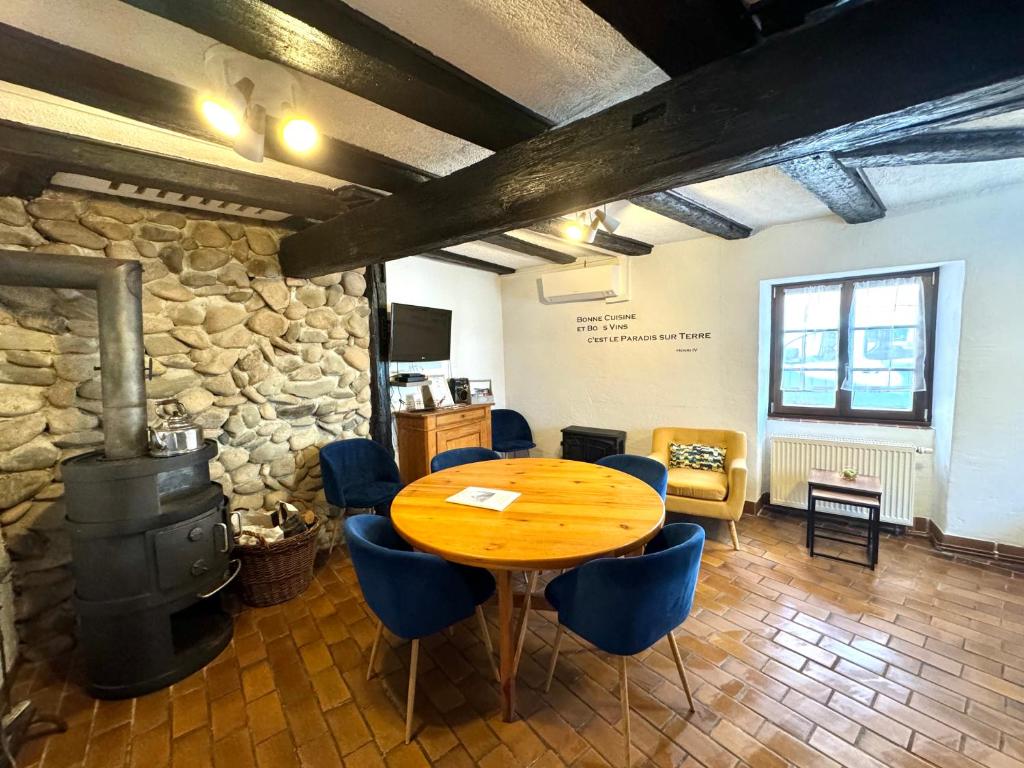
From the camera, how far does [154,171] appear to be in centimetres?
190

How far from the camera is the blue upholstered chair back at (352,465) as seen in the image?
2883mm

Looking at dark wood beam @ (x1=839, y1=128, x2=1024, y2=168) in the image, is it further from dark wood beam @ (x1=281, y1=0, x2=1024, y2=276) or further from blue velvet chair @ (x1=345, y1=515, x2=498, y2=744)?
blue velvet chair @ (x1=345, y1=515, x2=498, y2=744)

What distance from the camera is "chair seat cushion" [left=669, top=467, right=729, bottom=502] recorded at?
10.2 ft

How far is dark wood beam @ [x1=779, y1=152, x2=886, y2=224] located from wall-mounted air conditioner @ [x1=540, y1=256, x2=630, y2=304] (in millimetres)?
1718

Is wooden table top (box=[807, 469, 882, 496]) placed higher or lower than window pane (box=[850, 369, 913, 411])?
lower

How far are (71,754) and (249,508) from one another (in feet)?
4.45

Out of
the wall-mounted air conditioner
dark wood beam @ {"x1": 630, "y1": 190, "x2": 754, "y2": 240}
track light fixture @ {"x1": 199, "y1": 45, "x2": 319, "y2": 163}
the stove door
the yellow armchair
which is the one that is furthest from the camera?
the wall-mounted air conditioner

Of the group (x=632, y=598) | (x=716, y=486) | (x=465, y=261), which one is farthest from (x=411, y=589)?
(x=465, y=261)

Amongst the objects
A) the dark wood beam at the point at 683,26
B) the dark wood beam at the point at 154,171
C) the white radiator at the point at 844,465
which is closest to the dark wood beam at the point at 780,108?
the dark wood beam at the point at 683,26

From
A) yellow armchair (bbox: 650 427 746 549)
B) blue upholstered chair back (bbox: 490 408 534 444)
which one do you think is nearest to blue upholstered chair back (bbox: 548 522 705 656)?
yellow armchair (bbox: 650 427 746 549)

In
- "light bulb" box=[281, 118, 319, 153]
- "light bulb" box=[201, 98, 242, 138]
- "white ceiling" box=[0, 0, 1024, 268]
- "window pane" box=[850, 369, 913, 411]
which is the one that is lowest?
"window pane" box=[850, 369, 913, 411]

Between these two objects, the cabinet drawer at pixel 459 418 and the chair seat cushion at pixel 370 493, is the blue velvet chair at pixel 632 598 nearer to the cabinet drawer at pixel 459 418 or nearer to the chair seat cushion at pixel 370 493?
the chair seat cushion at pixel 370 493

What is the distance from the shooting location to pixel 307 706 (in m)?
1.80

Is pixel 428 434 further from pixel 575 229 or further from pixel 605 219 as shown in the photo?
pixel 605 219
